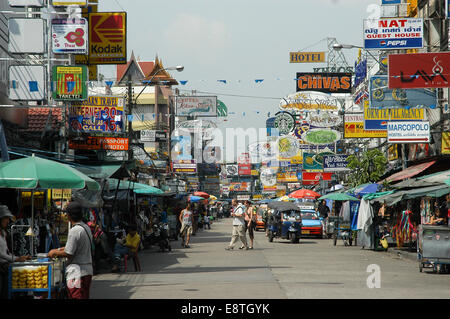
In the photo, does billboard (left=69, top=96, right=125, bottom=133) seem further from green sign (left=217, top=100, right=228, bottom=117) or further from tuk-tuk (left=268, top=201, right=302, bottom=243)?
green sign (left=217, top=100, right=228, bottom=117)

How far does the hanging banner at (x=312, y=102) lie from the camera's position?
41781 mm

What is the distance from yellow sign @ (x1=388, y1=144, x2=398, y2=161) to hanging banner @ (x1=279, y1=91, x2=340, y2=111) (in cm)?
536

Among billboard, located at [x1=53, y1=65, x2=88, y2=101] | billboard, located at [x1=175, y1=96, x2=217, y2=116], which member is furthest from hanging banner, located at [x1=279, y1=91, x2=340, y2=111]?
billboard, located at [x1=175, y1=96, x2=217, y2=116]

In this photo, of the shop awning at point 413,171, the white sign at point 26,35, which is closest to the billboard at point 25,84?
the white sign at point 26,35

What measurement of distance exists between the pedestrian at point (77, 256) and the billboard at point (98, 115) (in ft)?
51.8

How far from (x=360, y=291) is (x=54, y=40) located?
1456 cm

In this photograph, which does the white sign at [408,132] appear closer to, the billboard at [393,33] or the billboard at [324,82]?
the billboard at [393,33]

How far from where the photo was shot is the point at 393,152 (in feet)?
120

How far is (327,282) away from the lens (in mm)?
16062

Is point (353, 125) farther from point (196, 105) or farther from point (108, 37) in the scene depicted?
point (196, 105)
